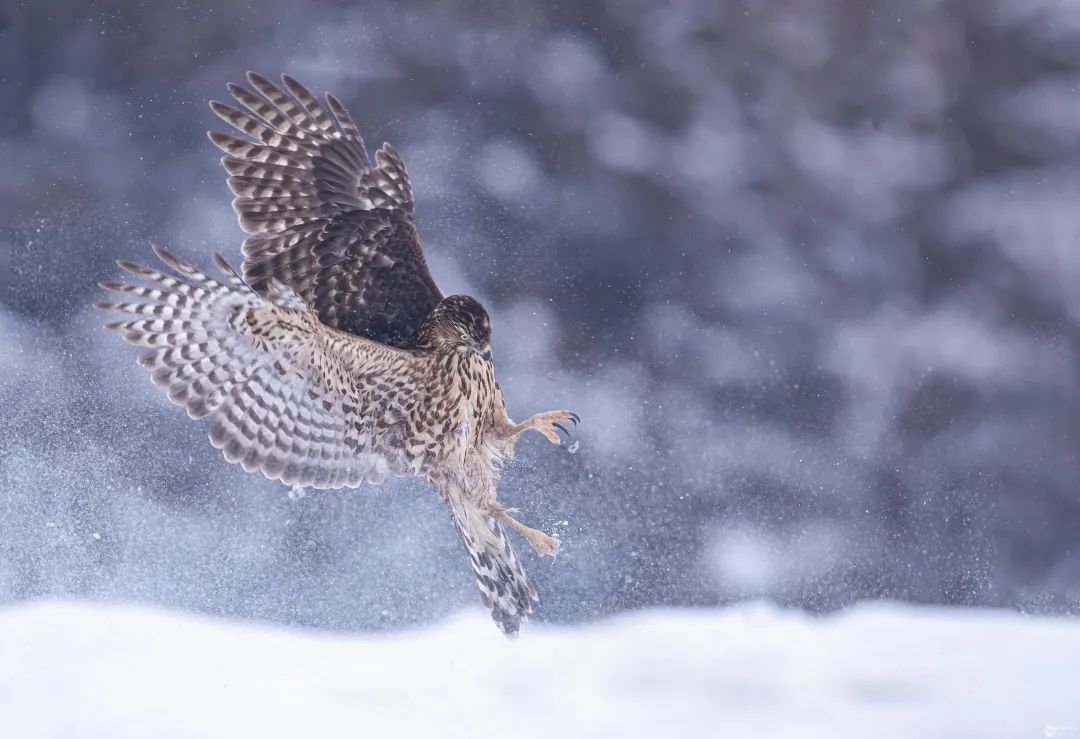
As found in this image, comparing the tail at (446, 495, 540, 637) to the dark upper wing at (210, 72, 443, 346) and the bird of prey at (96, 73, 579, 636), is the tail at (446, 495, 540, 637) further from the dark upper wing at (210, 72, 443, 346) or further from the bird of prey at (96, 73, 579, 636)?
the dark upper wing at (210, 72, 443, 346)

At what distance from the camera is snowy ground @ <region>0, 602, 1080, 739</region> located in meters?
2.09

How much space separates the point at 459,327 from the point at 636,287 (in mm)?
506

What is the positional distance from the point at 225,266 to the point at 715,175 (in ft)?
3.70

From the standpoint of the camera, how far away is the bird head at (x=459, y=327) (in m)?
1.91

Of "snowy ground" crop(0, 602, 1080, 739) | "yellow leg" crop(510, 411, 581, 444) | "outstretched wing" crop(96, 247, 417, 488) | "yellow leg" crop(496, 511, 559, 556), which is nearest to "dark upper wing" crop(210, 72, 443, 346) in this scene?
"outstretched wing" crop(96, 247, 417, 488)

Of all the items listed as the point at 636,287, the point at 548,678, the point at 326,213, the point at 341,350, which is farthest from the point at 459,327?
the point at 548,678

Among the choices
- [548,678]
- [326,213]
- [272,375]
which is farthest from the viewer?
[548,678]

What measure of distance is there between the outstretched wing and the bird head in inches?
2.8

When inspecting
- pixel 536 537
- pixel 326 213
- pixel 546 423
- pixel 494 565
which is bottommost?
pixel 494 565

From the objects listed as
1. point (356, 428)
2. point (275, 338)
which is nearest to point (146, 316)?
point (275, 338)

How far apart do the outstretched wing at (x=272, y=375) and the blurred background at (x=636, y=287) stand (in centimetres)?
30

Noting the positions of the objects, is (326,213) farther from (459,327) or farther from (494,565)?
(494,565)

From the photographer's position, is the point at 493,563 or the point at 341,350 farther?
the point at 493,563

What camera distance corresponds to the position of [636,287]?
2.25 metres
